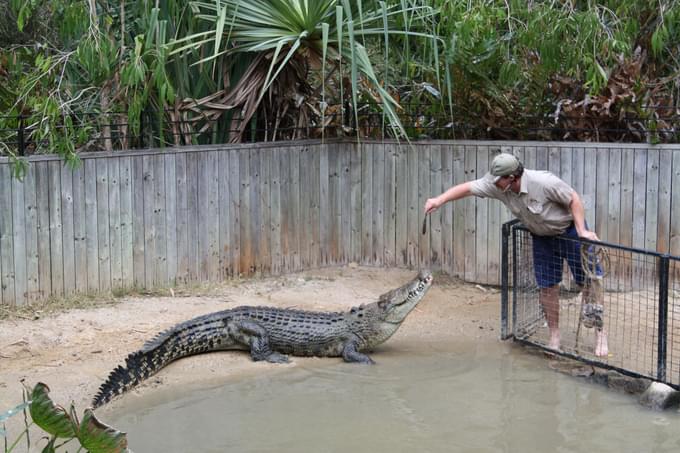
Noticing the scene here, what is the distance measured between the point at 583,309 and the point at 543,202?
81 cm

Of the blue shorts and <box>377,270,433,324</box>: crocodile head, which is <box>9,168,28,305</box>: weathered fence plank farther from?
the blue shorts

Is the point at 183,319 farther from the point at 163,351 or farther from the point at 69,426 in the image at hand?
the point at 69,426

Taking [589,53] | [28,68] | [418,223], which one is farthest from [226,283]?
[589,53]

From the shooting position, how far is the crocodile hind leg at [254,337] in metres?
6.86

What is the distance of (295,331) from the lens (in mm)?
6918

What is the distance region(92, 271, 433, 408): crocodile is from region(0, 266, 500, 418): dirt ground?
110 mm

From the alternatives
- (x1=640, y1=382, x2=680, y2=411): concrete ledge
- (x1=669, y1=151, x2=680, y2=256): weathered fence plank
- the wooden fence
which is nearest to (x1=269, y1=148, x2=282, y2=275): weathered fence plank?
the wooden fence

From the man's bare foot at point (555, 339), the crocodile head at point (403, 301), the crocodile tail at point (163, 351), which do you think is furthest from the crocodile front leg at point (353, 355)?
the man's bare foot at point (555, 339)

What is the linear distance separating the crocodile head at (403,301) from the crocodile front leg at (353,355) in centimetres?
32


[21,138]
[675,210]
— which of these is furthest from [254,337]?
[675,210]

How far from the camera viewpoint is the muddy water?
5344mm

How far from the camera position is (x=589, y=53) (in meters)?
7.68

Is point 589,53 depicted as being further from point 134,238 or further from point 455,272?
point 134,238

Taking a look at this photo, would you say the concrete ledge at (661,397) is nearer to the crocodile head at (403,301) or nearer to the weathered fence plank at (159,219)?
the crocodile head at (403,301)
